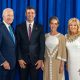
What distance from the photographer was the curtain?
14.3 feet

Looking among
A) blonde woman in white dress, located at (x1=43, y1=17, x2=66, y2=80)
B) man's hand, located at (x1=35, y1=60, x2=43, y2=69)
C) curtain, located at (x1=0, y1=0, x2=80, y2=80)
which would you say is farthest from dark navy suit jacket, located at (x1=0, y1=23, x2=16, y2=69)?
curtain, located at (x1=0, y1=0, x2=80, y2=80)

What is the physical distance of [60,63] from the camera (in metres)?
3.96

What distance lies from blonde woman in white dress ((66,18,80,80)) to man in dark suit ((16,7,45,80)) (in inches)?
16.6

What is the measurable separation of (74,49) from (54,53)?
0.31 metres

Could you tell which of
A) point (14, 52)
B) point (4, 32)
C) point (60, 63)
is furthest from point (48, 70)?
point (4, 32)

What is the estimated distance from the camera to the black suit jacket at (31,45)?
3.83 m

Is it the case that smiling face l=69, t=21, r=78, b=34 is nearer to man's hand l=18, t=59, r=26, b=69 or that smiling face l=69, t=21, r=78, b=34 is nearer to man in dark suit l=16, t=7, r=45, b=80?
man in dark suit l=16, t=7, r=45, b=80

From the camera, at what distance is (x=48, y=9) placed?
4379 millimetres

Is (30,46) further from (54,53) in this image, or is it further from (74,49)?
(74,49)

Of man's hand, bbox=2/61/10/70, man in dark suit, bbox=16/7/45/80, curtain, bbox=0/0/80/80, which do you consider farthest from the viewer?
curtain, bbox=0/0/80/80

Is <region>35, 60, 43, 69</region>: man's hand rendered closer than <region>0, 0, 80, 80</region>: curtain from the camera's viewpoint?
Yes

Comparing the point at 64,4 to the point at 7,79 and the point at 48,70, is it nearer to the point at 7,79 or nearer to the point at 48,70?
the point at 48,70

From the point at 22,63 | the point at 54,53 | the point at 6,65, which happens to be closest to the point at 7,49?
the point at 6,65

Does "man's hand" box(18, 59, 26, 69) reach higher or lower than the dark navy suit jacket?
lower
